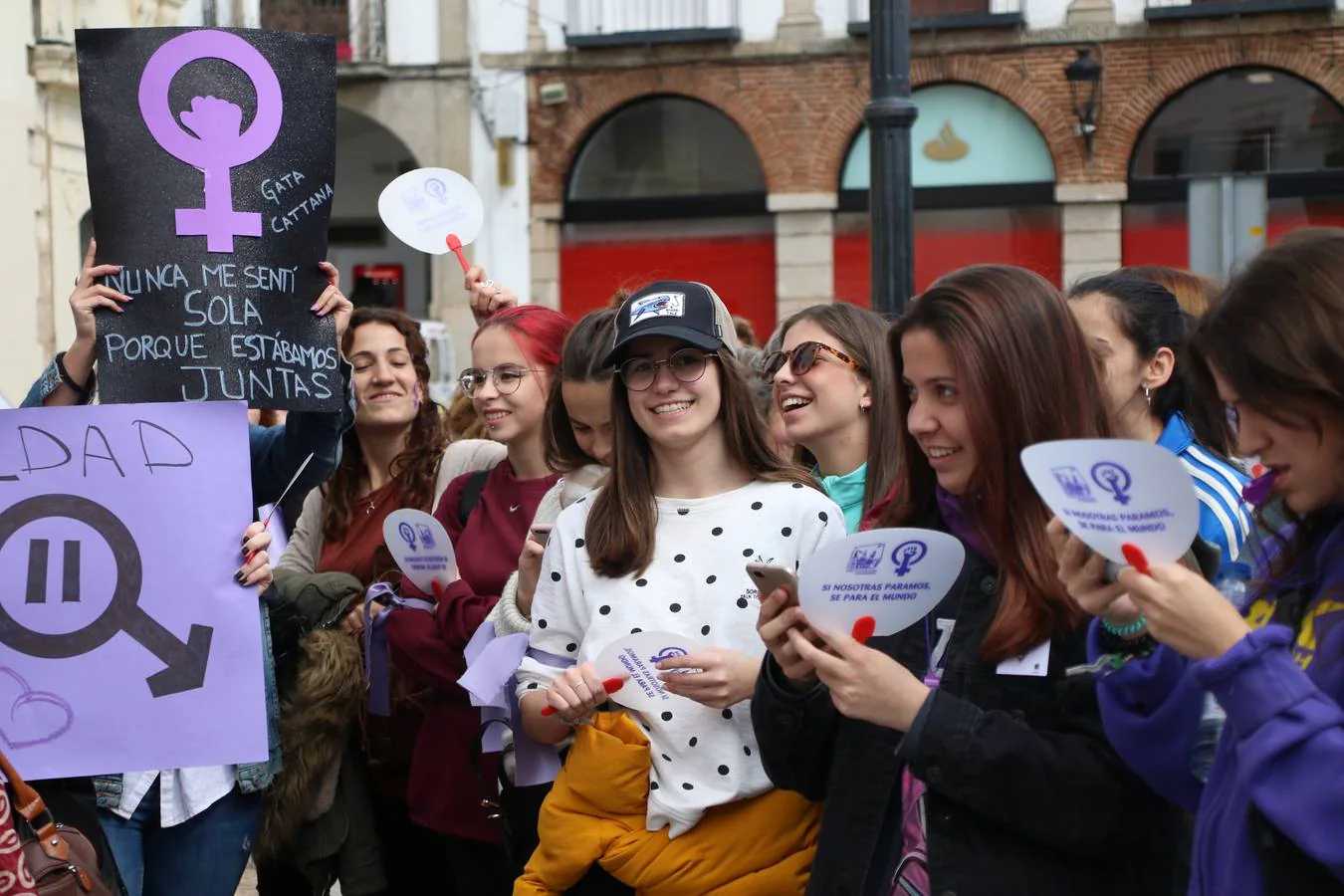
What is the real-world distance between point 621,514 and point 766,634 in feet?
2.05

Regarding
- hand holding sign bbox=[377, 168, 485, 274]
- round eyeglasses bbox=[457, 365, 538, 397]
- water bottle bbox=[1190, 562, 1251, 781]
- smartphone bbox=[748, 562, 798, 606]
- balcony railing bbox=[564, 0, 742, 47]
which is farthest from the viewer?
balcony railing bbox=[564, 0, 742, 47]

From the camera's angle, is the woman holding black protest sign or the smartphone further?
the woman holding black protest sign

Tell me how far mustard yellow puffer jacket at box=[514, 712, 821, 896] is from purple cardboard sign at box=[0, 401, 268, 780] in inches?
29.6

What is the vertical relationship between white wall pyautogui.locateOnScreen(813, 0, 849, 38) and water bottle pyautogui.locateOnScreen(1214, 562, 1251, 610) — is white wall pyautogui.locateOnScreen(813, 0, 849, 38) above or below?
above

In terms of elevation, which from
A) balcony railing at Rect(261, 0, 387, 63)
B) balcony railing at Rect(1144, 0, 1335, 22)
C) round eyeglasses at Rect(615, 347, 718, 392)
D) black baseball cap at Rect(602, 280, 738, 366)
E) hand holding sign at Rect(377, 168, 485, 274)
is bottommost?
round eyeglasses at Rect(615, 347, 718, 392)

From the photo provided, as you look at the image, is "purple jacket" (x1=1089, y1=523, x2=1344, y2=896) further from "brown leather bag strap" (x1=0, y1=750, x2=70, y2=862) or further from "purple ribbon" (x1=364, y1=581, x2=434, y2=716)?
"purple ribbon" (x1=364, y1=581, x2=434, y2=716)

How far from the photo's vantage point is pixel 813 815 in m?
2.80

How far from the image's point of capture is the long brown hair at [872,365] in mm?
3541

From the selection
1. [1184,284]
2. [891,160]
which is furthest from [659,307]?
[891,160]

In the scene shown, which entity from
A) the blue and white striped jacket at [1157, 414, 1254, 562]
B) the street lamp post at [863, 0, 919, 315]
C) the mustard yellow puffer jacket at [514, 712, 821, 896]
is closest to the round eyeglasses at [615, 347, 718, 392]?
the mustard yellow puffer jacket at [514, 712, 821, 896]

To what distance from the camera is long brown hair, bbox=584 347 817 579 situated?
2.97 metres

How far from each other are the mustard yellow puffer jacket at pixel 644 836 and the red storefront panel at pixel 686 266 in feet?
53.5

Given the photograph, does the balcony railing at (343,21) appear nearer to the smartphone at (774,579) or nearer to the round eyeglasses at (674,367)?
the round eyeglasses at (674,367)

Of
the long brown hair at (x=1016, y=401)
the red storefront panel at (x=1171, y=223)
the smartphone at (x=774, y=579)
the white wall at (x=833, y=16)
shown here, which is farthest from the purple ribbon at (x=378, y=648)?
the white wall at (x=833, y=16)
